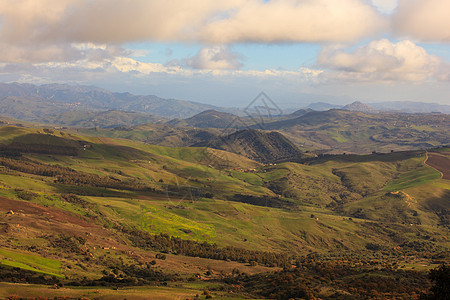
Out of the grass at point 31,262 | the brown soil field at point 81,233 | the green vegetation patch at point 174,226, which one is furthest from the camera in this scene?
the green vegetation patch at point 174,226

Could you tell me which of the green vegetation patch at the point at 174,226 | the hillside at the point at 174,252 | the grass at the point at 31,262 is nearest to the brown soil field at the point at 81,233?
the hillside at the point at 174,252

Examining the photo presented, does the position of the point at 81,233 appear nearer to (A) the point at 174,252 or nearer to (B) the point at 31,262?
(B) the point at 31,262

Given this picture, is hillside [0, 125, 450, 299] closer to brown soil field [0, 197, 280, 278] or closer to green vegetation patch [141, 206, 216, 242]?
brown soil field [0, 197, 280, 278]

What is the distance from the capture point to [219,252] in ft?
454

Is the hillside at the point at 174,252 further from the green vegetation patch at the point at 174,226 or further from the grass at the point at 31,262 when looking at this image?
the green vegetation patch at the point at 174,226

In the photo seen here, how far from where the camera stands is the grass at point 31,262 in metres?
72.8

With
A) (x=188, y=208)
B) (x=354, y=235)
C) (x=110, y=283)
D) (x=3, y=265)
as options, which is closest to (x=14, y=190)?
(x=188, y=208)

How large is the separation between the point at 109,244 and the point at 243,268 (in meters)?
45.4

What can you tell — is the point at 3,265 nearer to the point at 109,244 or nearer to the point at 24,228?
the point at 24,228

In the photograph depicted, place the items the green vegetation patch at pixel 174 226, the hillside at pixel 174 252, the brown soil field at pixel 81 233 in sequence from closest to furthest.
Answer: the hillside at pixel 174 252
the brown soil field at pixel 81 233
the green vegetation patch at pixel 174 226

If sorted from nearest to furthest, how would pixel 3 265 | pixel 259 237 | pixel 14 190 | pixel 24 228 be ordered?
pixel 3 265 < pixel 24 228 < pixel 14 190 < pixel 259 237

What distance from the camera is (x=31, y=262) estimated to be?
255 feet

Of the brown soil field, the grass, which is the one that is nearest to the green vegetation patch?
the brown soil field

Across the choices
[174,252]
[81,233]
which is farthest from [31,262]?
[174,252]
